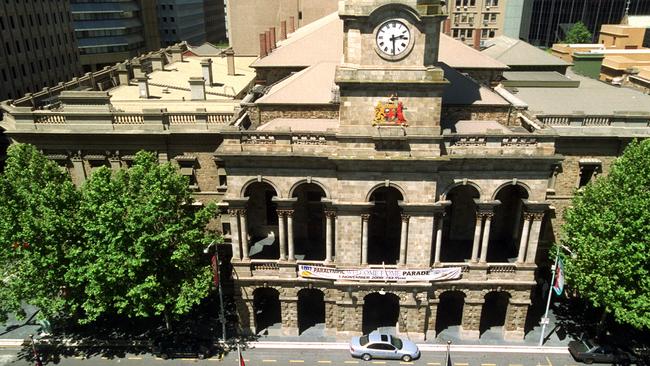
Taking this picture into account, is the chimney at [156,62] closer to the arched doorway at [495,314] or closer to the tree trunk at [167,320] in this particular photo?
the tree trunk at [167,320]

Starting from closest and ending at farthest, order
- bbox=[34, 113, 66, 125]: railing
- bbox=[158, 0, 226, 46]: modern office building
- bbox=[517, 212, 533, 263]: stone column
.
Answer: bbox=[517, 212, 533, 263]: stone column → bbox=[34, 113, 66, 125]: railing → bbox=[158, 0, 226, 46]: modern office building

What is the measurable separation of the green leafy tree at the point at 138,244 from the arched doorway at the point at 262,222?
5.68 m

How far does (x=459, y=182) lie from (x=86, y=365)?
3150cm

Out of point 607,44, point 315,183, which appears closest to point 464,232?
point 315,183

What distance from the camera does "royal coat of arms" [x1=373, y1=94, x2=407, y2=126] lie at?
32.8 meters

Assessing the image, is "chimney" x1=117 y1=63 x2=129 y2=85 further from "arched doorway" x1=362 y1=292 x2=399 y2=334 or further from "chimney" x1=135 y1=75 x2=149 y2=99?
"arched doorway" x1=362 y1=292 x2=399 y2=334

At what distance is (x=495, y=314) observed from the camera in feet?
139

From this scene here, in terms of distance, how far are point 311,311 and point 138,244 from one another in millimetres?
17123

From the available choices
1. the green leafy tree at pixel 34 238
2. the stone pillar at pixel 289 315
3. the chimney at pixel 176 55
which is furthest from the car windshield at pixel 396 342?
the chimney at pixel 176 55

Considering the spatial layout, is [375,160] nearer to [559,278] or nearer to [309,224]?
[309,224]

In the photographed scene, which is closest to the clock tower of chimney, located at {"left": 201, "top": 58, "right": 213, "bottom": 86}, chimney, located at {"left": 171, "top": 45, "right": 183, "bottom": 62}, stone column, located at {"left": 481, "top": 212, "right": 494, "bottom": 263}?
stone column, located at {"left": 481, "top": 212, "right": 494, "bottom": 263}

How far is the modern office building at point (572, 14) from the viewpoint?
138250 mm

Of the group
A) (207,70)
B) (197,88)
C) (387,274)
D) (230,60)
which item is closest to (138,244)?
(387,274)

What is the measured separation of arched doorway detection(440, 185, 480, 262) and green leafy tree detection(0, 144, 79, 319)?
93.8ft
